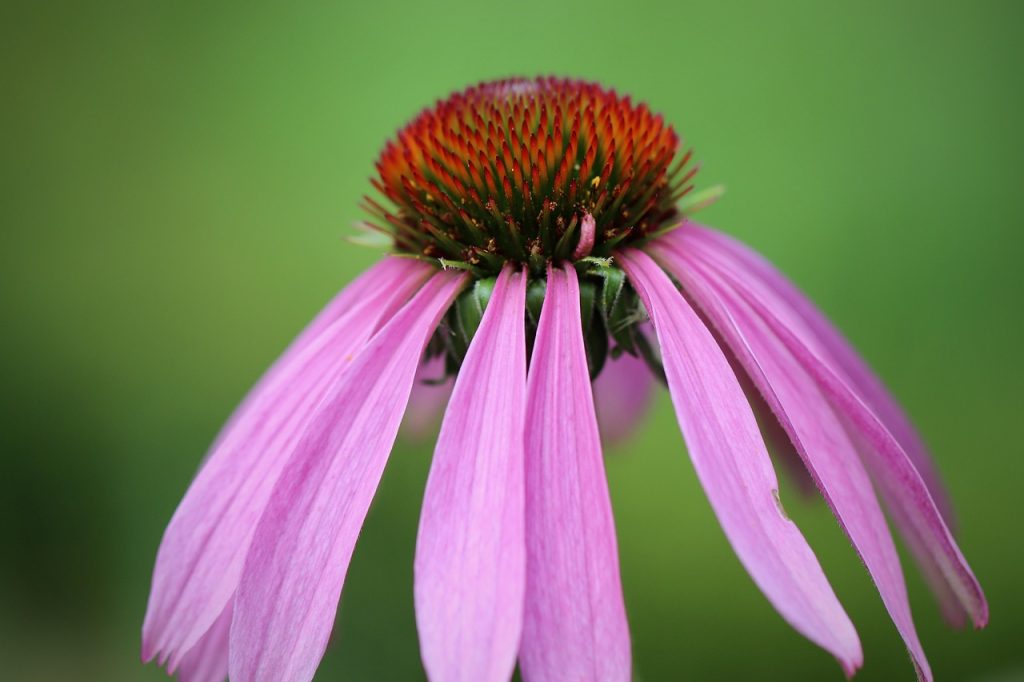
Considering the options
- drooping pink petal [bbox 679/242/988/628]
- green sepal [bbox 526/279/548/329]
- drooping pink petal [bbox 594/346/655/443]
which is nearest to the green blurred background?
drooping pink petal [bbox 594/346/655/443]

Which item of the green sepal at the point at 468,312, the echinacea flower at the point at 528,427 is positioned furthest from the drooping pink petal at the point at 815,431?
the green sepal at the point at 468,312

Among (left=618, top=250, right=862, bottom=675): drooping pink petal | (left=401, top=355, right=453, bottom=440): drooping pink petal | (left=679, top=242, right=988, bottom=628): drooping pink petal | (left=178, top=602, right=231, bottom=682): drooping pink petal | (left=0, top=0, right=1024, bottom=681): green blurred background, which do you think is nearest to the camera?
(left=618, top=250, right=862, bottom=675): drooping pink petal

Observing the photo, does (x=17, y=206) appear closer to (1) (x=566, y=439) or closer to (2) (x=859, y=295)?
(2) (x=859, y=295)

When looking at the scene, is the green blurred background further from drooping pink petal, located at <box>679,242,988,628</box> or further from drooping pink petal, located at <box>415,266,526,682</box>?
drooping pink petal, located at <box>415,266,526,682</box>

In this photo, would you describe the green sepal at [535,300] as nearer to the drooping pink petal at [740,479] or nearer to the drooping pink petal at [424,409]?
the drooping pink petal at [740,479]

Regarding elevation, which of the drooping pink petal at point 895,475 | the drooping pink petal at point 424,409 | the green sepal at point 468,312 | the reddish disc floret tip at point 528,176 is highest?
the reddish disc floret tip at point 528,176

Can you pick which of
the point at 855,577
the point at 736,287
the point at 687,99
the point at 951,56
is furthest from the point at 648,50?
the point at 736,287
